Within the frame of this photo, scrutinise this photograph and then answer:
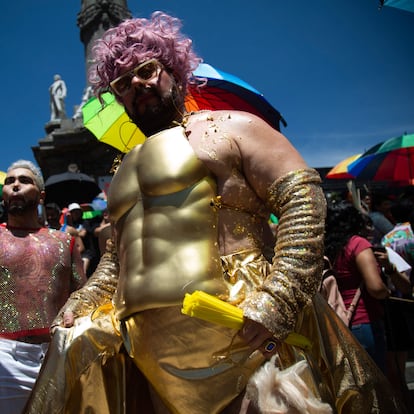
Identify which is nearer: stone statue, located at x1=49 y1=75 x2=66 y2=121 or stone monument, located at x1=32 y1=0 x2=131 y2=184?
stone monument, located at x1=32 y1=0 x2=131 y2=184

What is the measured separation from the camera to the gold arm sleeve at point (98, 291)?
198cm

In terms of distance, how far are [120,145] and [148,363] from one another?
2047 mm

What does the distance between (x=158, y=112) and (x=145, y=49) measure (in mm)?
284

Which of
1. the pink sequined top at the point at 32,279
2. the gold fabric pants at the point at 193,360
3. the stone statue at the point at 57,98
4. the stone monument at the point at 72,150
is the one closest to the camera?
the gold fabric pants at the point at 193,360

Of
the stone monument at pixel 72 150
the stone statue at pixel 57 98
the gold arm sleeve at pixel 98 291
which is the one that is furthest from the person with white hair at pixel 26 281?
the stone statue at pixel 57 98

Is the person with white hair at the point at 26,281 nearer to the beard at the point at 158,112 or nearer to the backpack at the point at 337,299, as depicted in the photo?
the beard at the point at 158,112

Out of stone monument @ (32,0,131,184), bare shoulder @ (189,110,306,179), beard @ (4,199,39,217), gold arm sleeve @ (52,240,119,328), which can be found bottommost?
gold arm sleeve @ (52,240,119,328)

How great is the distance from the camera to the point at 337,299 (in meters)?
3.41

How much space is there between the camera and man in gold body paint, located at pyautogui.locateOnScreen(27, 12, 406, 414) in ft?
5.08

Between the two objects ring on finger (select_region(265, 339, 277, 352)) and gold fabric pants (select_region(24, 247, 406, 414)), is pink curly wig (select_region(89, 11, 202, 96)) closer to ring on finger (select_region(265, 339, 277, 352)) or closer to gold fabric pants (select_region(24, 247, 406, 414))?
gold fabric pants (select_region(24, 247, 406, 414))

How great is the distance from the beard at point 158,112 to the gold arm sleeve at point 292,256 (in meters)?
0.58

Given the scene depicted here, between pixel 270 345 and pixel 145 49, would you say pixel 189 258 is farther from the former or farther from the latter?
pixel 145 49

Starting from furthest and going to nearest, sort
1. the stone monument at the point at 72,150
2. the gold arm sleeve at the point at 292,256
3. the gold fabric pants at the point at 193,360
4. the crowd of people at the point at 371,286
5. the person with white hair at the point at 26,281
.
→ the stone monument at the point at 72,150 → the crowd of people at the point at 371,286 → the person with white hair at the point at 26,281 → the gold fabric pants at the point at 193,360 → the gold arm sleeve at the point at 292,256

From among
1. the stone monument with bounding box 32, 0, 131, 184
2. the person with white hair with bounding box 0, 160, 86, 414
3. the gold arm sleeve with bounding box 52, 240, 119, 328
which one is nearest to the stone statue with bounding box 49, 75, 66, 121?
the stone monument with bounding box 32, 0, 131, 184
